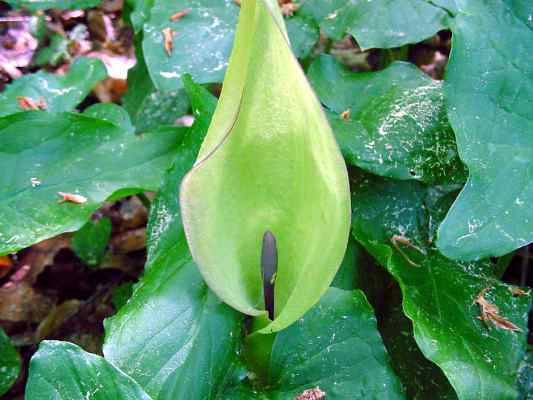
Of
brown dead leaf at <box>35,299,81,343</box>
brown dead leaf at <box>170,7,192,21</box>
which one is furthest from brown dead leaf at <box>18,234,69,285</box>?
brown dead leaf at <box>170,7,192,21</box>

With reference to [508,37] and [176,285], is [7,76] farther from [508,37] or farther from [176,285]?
[508,37]

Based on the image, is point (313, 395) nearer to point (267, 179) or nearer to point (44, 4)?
point (267, 179)

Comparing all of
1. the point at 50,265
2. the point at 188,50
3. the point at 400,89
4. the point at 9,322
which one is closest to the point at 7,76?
the point at 50,265

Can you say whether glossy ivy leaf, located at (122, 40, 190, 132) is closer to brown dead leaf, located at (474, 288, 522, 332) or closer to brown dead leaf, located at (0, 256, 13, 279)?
brown dead leaf, located at (0, 256, 13, 279)

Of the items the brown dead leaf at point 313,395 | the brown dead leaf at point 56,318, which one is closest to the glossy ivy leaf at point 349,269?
the brown dead leaf at point 313,395

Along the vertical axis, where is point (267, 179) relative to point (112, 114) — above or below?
above

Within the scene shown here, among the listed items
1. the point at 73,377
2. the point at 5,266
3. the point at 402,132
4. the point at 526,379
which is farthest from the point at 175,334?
the point at 5,266
